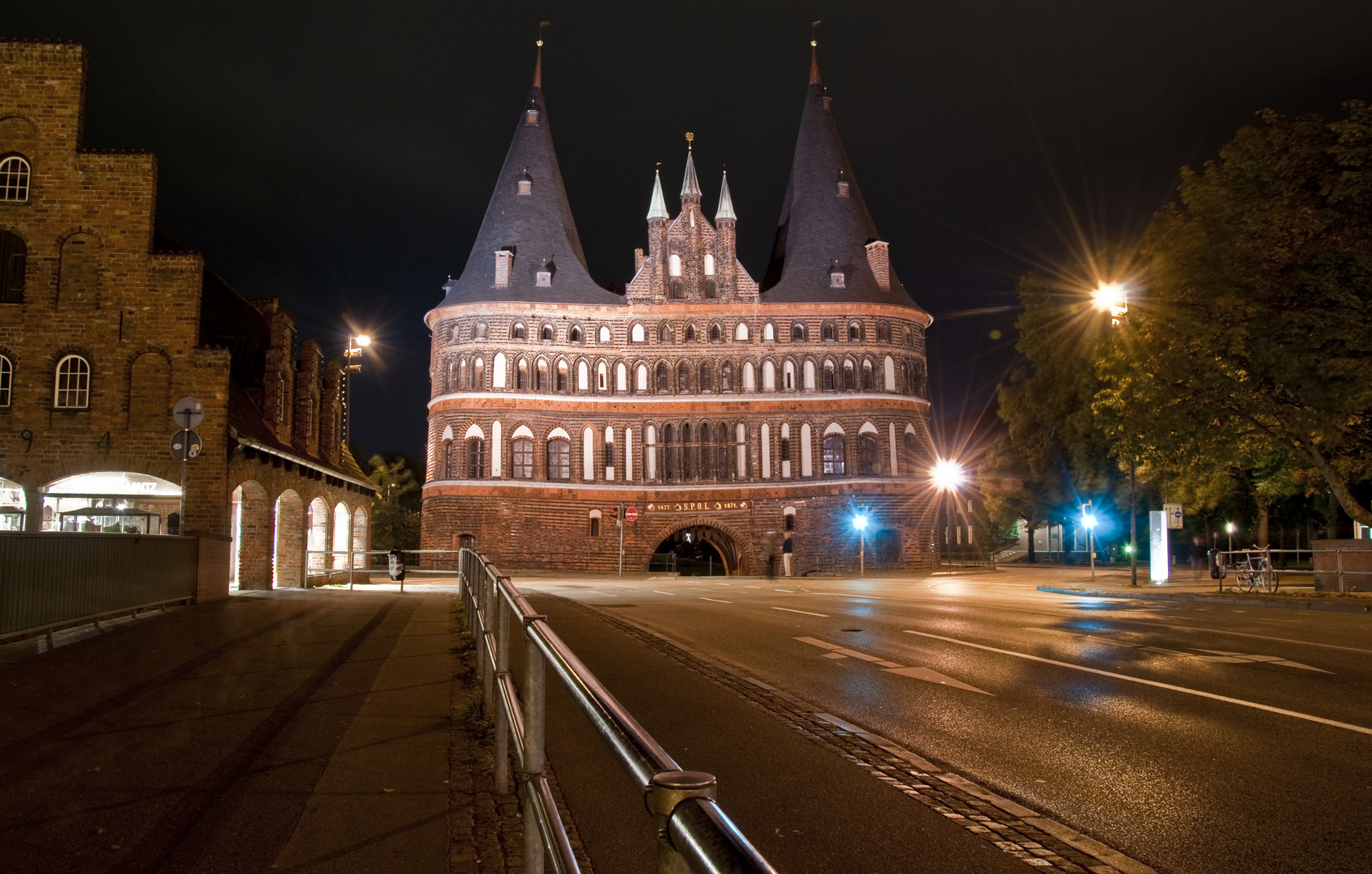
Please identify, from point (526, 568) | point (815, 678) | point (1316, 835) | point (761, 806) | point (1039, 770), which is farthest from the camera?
point (526, 568)

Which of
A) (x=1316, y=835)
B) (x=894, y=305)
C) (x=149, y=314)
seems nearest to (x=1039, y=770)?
(x=1316, y=835)

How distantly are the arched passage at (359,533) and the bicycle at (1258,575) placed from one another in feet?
91.7

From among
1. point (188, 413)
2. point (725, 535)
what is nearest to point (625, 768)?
point (188, 413)

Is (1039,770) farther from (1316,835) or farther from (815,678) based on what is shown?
(815,678)

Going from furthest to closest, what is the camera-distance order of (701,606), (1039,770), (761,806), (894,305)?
1. (894,305)
2. (701,606)
3. (1039,770)
4. (761,806)

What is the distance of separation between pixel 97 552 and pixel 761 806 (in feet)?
40.3

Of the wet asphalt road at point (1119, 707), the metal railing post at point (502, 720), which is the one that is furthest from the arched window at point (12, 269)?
the metal railing post at point (502, 720)

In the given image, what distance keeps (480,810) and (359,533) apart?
115ft

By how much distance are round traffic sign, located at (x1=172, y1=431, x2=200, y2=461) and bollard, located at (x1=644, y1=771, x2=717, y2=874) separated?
17.9 m

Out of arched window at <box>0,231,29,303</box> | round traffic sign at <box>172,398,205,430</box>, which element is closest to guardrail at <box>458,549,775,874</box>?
round traffic sign at <box>172,398,205,430</box>

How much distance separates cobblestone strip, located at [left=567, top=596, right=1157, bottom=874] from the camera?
4.96 metres

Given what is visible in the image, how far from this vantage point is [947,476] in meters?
58.9

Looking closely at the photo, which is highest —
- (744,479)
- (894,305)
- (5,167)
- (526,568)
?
(894,305)

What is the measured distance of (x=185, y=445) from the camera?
18078 millimetres
